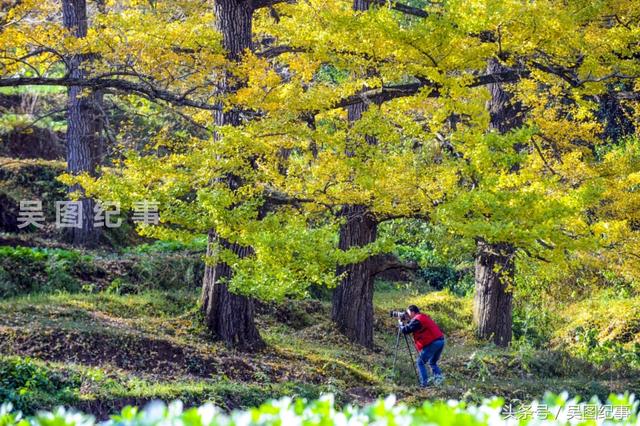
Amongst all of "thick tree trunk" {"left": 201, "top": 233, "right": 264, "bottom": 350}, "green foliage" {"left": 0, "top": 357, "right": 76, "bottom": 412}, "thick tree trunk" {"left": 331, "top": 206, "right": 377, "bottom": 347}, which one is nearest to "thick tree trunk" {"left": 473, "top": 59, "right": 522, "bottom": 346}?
"thick tree trunk" {"left": 331, "top": 206, "right": 377, "bottom": 347}

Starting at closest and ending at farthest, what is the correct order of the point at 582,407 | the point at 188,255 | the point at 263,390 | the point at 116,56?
the point at 582,407 < the point at 263,390 < the point at 116,56 < the point at 188,255

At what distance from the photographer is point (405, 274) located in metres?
25.6

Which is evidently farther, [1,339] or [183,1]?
[183,1]

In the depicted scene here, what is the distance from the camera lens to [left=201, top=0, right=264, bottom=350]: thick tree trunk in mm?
12734

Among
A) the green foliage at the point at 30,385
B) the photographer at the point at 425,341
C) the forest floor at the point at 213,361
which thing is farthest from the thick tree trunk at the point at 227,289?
the green foliage at the point at 30,385

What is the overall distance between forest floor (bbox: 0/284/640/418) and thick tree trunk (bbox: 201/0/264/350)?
268 mm

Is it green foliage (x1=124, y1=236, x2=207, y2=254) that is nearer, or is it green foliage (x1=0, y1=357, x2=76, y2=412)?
green foliage (x1=0, y1=357, x2=76, y2=412)

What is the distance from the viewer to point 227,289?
43.2ft

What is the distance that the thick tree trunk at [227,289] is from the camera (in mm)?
12734

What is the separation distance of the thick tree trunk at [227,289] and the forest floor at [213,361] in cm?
27

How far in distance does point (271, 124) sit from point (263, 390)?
3504 mm

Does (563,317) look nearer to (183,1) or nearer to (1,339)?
(183,1)

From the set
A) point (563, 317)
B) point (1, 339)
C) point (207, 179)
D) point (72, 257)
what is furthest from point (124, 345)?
point (563, 317)

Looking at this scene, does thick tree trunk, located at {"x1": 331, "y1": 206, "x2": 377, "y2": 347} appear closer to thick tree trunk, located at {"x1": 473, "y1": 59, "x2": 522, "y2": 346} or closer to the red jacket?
thick tree trunk, located at {"x1": 473, "y1": 59, "x2": 522, "y2": 346}
